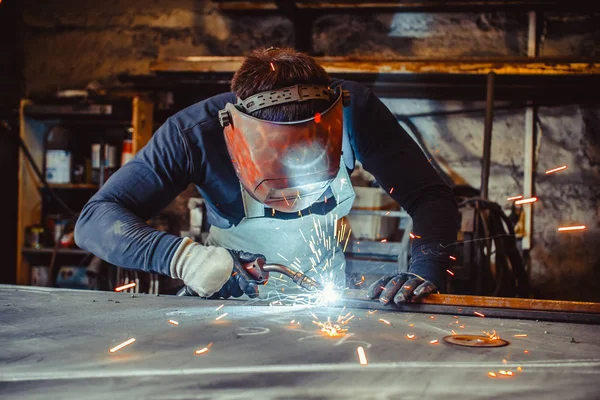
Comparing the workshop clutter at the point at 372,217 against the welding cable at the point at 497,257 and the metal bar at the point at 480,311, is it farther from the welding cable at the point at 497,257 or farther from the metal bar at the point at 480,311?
the metal bar at the point at 480,311

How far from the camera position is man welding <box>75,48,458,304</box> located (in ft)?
5.82

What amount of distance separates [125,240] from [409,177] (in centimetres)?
104

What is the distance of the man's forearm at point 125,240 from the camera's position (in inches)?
75.5

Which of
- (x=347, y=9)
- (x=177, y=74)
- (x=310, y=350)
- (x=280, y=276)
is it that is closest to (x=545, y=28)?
(x=347, y=9)

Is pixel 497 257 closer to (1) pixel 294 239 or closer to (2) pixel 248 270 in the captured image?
(1) pixel 294 239

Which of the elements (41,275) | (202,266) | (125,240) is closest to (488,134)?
(202,266)

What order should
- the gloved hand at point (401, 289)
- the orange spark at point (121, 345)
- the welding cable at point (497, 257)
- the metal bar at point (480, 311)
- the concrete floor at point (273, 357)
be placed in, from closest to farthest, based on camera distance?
1. the concrete floor at point (273, 357)
2. the orange spark at point (121, 345)
3. the metal bar at point (480, 311)
4. the gloved hand at point (401, 289)
5. the welding cable at point (497, 257)

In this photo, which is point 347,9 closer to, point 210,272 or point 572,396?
point 210,272

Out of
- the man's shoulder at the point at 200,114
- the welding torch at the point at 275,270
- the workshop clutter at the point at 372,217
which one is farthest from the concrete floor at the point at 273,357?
the workshop clutter at the point at 372,217

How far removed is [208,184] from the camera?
222cm

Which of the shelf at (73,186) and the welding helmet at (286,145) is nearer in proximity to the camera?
the welding helmet at (286,145)

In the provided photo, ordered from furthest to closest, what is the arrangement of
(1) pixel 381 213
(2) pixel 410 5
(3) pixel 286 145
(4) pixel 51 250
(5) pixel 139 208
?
(4) pixel 51 250
(2) pixel 410 5
(1) pixel 381 213
(5) pixel 139 208
(3) pixel 286 145

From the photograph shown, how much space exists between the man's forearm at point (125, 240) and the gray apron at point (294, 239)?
40 cm

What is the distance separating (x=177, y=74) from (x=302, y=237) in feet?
7.22
